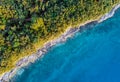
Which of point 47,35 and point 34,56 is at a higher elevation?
point 47,35

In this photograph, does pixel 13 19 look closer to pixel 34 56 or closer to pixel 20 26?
pixel 20 26

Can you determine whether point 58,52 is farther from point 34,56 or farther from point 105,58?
point 105,58

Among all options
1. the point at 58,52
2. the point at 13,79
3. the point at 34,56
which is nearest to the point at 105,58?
the point at 58,52

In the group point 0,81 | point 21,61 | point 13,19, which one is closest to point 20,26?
point 13,19

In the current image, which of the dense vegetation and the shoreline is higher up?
the dense vegetation

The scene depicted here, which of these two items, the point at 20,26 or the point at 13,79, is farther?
the point at 13,79

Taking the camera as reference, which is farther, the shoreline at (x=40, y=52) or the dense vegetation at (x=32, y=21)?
the shoreline at (x=40, y=52)

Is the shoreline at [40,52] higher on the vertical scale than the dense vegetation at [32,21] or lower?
lower

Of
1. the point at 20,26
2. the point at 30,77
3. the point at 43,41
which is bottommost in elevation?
the point at 30,77
